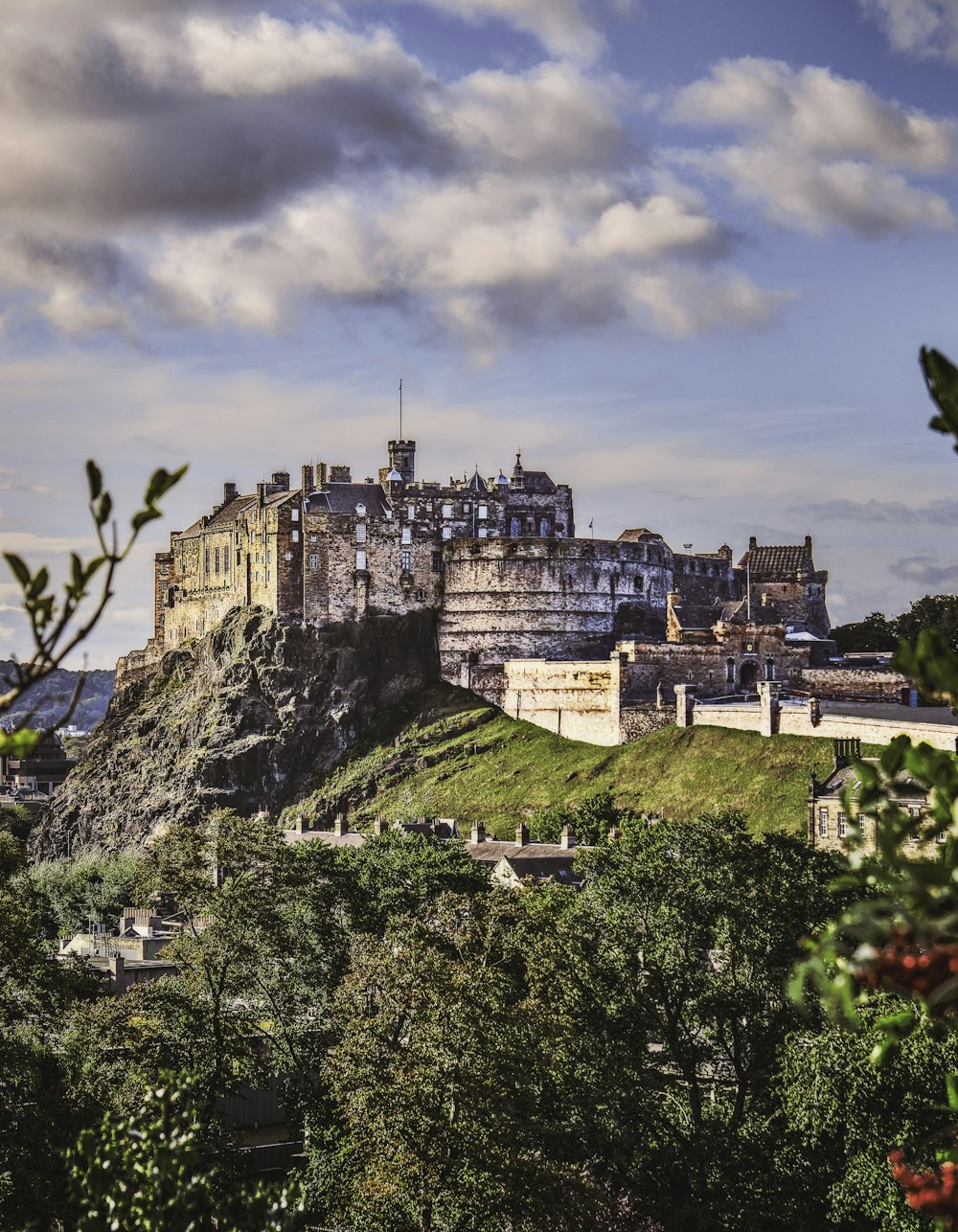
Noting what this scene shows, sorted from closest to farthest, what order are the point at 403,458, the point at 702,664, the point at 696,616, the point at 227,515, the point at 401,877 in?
the point at 401,877 → the point at 702,664 → the point at 696,616 → the point at 403,458 → the point at 227,515

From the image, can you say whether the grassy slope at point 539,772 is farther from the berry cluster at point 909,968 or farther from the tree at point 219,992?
the berry cluster at point 909,968

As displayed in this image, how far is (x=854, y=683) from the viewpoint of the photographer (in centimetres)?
8775

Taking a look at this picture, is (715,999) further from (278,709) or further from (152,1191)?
(278,709)

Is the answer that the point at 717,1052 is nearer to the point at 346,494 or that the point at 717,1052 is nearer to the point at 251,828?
the point at 251,828

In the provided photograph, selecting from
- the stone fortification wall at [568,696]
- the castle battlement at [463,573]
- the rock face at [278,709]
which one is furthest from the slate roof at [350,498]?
the stone fortification wall at [568,696]

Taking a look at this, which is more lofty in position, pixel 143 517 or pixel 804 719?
pixel 143 517

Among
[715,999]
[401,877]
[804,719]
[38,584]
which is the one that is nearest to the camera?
[38,584]

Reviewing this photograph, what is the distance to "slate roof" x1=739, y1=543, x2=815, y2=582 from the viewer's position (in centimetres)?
11469

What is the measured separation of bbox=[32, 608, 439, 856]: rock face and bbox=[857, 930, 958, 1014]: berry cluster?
3899 inches

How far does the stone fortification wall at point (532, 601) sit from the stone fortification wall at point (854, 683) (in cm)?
2011

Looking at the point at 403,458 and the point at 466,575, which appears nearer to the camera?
the point at 466,575

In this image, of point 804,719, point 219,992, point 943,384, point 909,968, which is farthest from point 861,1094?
point 804,719

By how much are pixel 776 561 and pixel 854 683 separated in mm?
30480

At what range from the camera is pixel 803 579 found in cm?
11244
